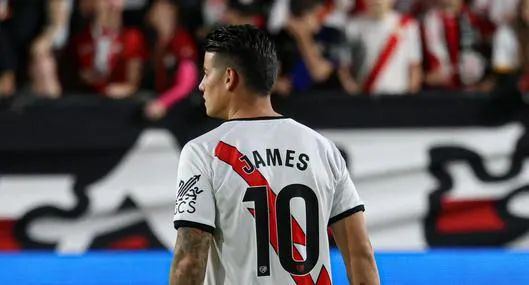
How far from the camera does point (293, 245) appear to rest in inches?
123

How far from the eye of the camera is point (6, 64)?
24.8 feet

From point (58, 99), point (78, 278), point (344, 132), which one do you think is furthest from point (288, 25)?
point (78, 278)

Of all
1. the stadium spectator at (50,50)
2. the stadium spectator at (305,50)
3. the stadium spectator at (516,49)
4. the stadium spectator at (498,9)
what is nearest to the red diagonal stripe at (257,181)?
A: the stadium spectator at (305,50)

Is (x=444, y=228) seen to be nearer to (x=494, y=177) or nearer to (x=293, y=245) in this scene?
(x=494, y=177)

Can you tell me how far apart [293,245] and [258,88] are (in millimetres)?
451

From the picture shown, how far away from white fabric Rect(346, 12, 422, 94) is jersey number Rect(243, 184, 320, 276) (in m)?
4.49

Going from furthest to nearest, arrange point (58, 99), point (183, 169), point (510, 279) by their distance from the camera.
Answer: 1. point (58, 99)
2. point (510, 279)
3. point (183, 169)

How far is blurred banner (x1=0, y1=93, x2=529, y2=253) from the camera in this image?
24.9 ft

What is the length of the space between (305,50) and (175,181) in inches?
50.2

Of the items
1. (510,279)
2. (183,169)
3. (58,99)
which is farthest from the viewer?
(58,99)

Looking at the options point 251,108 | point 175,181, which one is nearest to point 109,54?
point 175,181

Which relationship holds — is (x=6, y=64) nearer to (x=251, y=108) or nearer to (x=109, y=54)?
(x=109, y=54)

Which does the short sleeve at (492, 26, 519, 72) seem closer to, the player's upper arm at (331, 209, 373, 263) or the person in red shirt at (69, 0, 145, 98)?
the person in red shirt at (69, 0, 145, 98)

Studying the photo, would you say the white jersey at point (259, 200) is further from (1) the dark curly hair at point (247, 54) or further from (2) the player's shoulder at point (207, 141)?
(1) the dark curly hair at point (247, 54)
